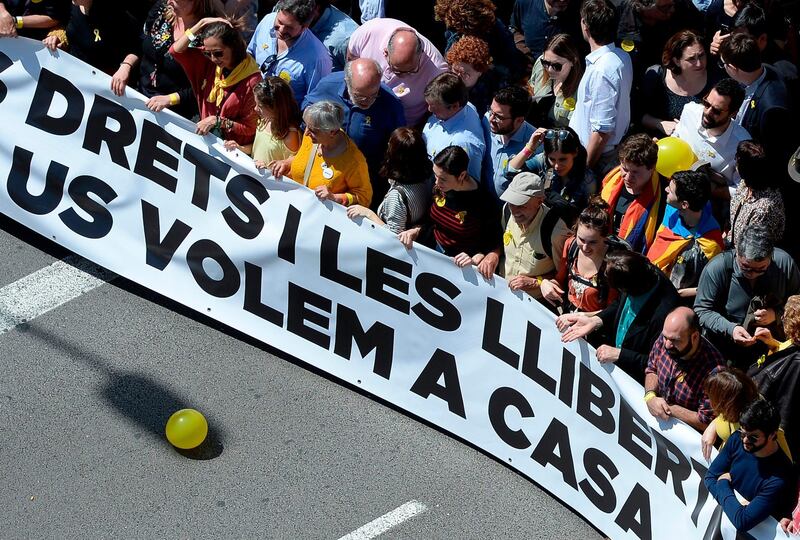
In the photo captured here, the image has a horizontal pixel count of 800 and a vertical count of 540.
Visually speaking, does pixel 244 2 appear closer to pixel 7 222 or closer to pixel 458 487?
pixel 7 222

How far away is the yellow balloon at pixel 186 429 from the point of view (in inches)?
253

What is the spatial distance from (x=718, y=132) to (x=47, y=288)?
4711 mm

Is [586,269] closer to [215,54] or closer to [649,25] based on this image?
[649,25]

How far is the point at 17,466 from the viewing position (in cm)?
641

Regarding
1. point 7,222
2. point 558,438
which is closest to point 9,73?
point 7,222

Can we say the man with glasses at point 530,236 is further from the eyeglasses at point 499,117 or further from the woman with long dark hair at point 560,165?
the eyeglasses at point 499,117

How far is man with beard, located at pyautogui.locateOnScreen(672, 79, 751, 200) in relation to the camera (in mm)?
6348

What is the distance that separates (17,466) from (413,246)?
A: 2.68 m

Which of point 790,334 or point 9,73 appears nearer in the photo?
point 790,334

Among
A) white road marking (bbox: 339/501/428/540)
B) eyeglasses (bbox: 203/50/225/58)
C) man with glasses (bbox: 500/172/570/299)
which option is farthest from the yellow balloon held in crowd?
eyeglasses (bbox: 203/50/225/58)

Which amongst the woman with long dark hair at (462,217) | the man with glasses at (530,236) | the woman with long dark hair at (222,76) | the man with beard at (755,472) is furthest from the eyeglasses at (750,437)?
the woman with long dark hair at (222,76)

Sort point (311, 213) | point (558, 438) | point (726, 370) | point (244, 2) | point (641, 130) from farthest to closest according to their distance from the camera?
point (244, 2) → point (641, 130) → point (311, 213) → point (558, 438) → point (726, 370)

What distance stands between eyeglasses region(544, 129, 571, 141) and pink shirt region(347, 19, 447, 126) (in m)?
1.23

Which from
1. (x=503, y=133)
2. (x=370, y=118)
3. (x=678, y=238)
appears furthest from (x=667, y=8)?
(x=370, y=118)
